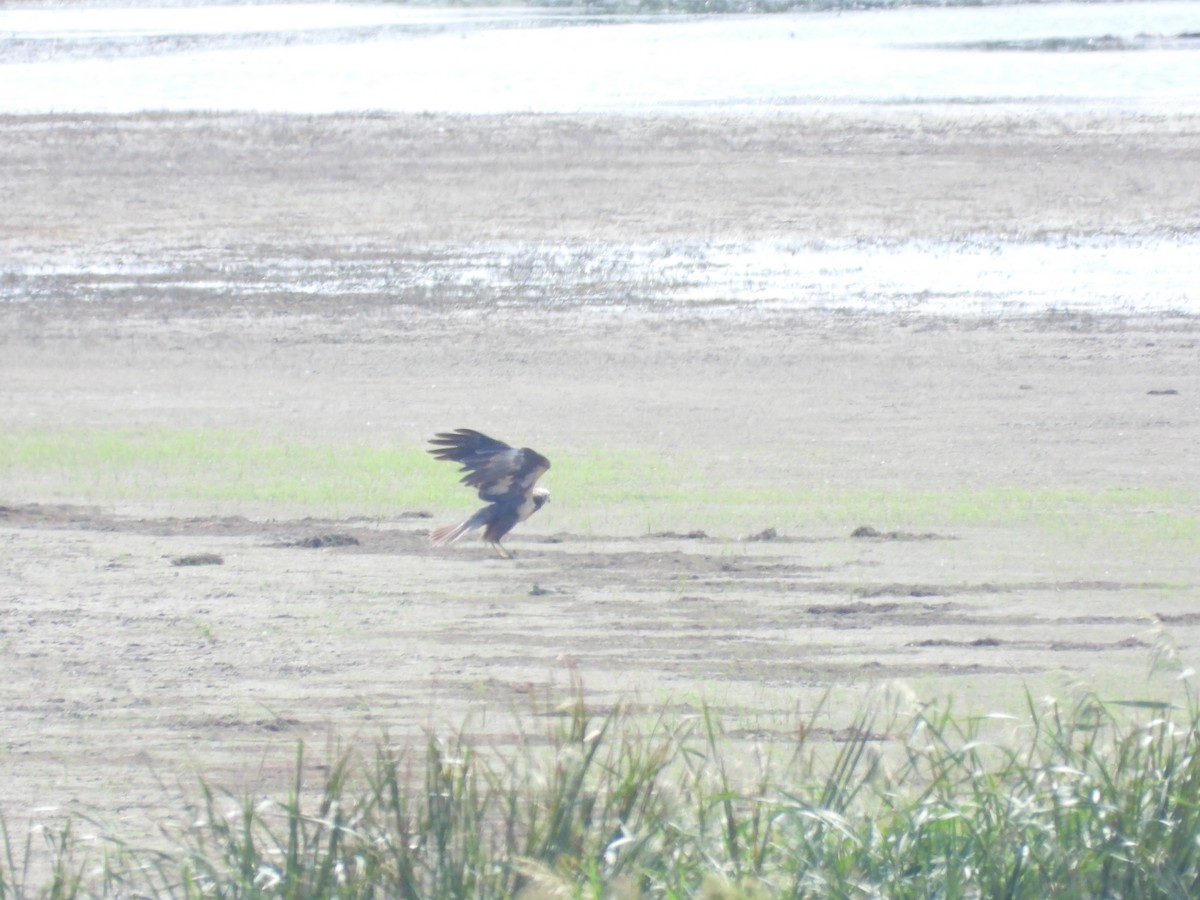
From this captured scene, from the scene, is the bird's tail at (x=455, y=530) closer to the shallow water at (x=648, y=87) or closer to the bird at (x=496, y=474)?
the bird at (x=496, y=474)

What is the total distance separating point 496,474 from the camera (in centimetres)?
852

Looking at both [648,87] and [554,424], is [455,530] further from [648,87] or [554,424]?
[648,87]

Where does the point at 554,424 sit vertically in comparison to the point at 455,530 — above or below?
above

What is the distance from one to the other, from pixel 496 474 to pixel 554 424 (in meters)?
3.01

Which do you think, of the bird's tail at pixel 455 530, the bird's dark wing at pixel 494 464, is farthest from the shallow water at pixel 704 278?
the bird's dark wing at pixel 494 464

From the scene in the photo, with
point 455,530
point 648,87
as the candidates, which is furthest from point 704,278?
point 648,87

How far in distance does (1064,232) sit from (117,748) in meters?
11.7

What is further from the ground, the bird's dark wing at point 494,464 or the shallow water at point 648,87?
the shallow water at point 648,87

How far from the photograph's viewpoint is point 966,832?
14.8 ft

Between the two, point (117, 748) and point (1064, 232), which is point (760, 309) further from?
point (117, 748)

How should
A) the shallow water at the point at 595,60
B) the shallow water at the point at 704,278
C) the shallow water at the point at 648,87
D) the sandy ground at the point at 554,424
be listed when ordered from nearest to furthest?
the sandy ground at the point at 554,424, the shallow water at the point at 704,278, the shallow water at the point at 648,87, the shallow water at the point at 595,60

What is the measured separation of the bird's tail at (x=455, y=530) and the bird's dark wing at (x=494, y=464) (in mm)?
94

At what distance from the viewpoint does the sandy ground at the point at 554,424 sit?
283 inches

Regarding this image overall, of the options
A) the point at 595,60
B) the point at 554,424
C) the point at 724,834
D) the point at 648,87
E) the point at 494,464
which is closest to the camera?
the point at 724,834
